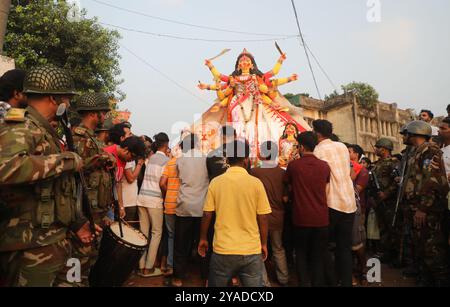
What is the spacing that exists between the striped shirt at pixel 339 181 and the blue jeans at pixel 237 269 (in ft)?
5.13

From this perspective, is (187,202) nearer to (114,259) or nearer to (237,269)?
(114,259)

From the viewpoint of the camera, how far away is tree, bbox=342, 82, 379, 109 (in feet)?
83.8

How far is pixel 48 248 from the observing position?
6.82ft

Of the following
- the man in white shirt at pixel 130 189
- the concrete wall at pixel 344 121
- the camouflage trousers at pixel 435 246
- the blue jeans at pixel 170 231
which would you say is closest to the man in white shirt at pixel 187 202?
the blue jeans at pixel 170 231

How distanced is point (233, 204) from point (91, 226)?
1213 mm

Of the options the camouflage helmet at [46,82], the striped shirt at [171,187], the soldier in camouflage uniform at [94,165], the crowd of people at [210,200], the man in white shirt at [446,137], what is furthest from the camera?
the striped shirt at [171,187]

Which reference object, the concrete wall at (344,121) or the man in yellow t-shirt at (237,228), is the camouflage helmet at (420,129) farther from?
the concrete wall at (344,121)

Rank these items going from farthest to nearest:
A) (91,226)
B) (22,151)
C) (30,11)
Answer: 1. (30,11)
2. (91,226)
3. (22,151)

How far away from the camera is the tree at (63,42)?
1010cm

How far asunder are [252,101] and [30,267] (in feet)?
30.9

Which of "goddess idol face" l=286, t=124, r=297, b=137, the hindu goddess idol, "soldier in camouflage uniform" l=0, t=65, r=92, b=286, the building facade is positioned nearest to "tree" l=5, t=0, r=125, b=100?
the hindu goddess idol

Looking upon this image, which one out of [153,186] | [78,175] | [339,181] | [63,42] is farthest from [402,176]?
[63,42]
